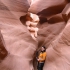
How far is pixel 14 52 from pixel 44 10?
1.17 metres

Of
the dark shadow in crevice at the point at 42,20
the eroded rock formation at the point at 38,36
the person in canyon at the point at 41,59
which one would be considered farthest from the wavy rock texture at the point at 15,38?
the dark shadow in crevice at the point at 42,20

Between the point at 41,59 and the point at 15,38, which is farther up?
the point at 15,38

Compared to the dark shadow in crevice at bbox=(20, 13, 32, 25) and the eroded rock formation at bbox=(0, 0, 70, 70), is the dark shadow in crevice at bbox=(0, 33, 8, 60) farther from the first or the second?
the dark shadow in crevice at bbox=(20, 13, 32, 25)

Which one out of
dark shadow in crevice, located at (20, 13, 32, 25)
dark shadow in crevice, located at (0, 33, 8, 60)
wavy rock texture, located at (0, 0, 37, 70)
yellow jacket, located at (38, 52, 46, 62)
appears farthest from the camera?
dark shadow in crevice, located at (20, 13, 32, 25)

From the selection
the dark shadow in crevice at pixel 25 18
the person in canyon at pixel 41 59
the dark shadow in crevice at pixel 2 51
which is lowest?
the person in canyon at pixel 41 59

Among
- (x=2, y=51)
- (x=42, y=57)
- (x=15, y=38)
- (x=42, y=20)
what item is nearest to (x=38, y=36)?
(x=42, y=20)

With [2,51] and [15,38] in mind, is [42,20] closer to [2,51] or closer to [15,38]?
[15,38]

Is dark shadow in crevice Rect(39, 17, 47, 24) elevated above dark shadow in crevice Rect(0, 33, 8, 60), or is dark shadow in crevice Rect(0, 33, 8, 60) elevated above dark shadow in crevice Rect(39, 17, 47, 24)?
dark shadow in crevice Rect(0, 33, 8, 60)

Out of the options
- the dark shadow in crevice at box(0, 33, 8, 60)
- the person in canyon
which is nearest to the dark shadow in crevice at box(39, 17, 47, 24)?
the person in canyon

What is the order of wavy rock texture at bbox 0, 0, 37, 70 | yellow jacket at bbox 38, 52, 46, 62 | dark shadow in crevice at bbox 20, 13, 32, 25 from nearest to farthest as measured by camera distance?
wavy rock texture at bbox 0, 0, 37, 70, yellow jacket at bbox 38, 52, 46, 62, dark shadow in crevice at bbox 20, 13, 32, 25

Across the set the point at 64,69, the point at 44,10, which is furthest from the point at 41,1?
the point at 64,69

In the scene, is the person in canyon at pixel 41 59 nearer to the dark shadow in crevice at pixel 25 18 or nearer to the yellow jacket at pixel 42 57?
the yellow jacket at pixel 42 57

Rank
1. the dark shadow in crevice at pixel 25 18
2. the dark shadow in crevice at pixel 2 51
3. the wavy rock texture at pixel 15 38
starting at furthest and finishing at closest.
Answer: the dark shadow in crevice at pixel 25 18
the wavy rock texture at pixel 15 38
the dark shadow in crevice at pixel 2 51

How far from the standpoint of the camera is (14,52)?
227 centimetres
